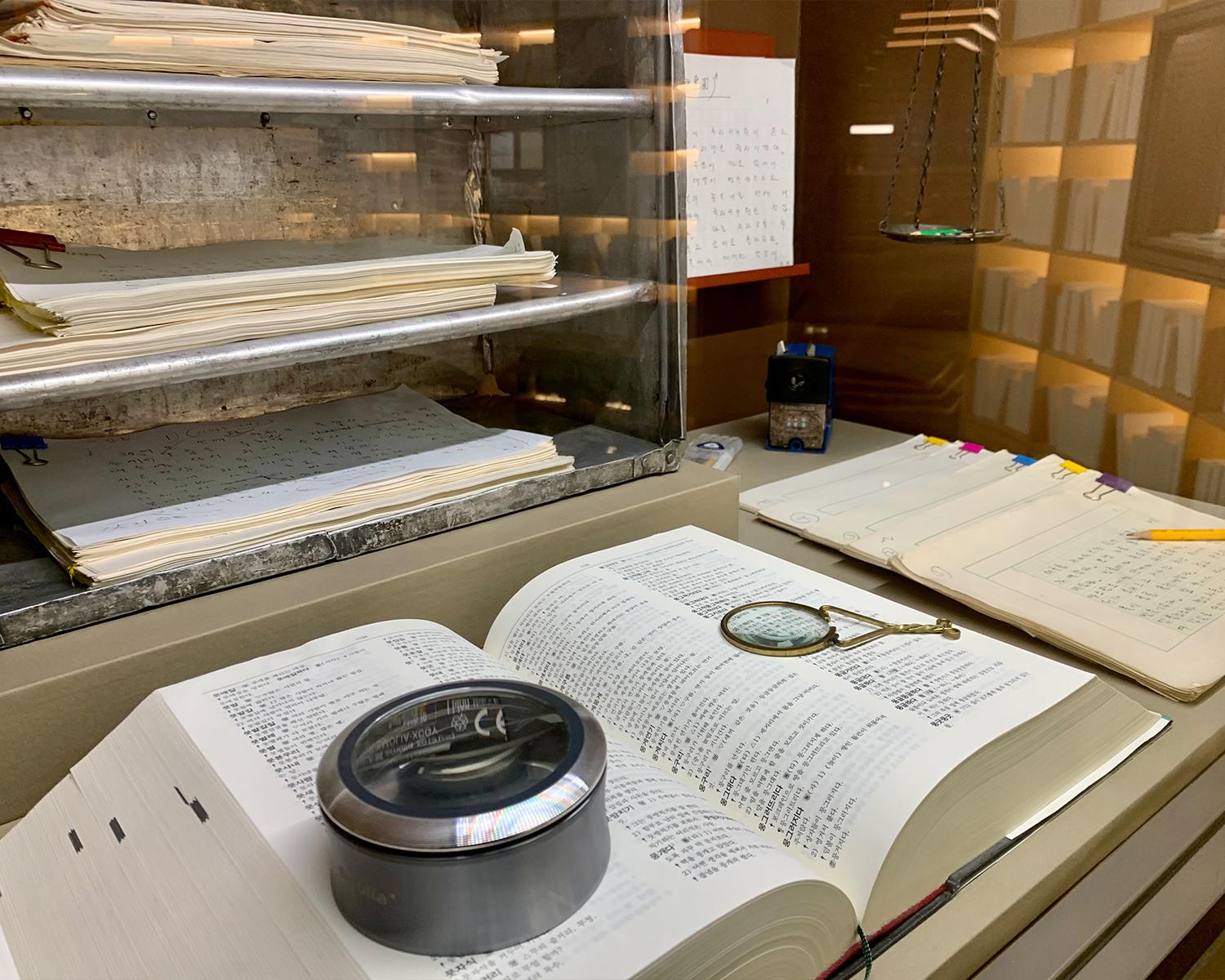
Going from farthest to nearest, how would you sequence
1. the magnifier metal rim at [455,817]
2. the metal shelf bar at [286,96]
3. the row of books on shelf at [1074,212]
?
the row of books on shelf at [1074,212], the metal shelf bar at [286,96], the magnifier metal rim at [455,817]

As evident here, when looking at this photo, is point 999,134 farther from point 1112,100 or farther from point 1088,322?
point 1088,322

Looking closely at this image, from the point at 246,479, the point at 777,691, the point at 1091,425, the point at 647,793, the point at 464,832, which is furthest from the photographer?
the point at 1091,425

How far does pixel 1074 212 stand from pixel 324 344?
1163mm

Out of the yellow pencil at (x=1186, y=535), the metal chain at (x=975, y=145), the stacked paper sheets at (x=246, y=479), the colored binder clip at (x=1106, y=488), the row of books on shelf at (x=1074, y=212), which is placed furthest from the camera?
the metal chain at (x=975, y=145)

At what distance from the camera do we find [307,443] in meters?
1.10

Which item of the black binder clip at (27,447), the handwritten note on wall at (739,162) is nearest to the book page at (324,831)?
the black binder clip at (27,447)

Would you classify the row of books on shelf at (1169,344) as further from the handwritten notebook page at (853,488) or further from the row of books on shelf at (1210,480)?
the handwritten notebook page at (853,488)

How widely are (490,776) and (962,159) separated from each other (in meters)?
1.41

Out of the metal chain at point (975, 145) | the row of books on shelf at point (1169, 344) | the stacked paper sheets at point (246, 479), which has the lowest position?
the stacked paper sheets at point (246, 479)

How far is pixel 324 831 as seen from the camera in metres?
0.58

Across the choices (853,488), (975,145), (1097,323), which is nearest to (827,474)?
(853,488)

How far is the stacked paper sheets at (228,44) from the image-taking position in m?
0.74

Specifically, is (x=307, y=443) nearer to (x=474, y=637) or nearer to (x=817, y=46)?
(x=474, y=637)

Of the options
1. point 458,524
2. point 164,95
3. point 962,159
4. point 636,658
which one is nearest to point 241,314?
point 164,95
